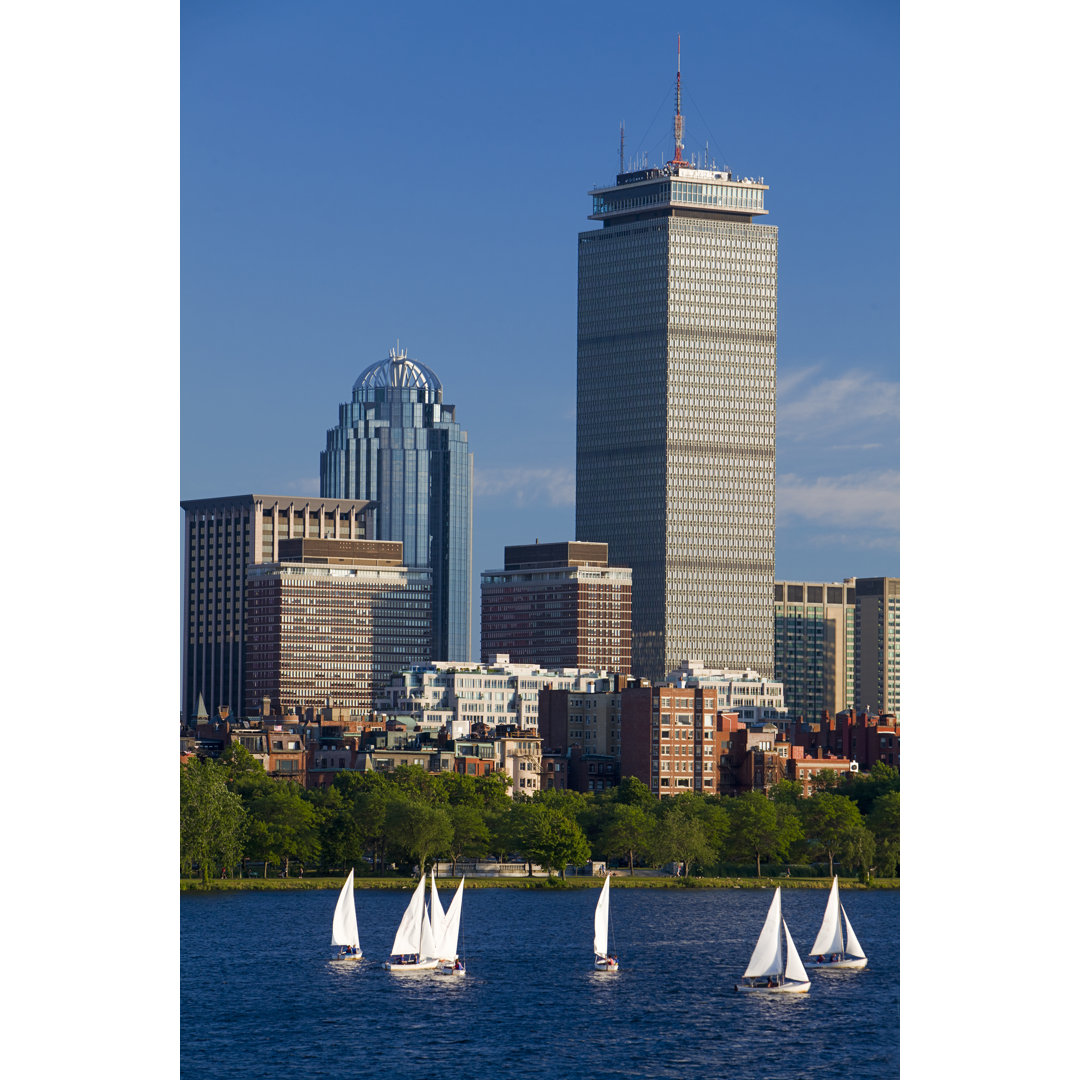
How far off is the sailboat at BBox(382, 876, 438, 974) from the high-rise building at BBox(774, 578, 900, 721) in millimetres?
87657

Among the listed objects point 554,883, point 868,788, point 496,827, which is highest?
point 868,788

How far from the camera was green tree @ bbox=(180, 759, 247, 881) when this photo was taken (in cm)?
4619

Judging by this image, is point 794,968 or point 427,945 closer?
point 794,968

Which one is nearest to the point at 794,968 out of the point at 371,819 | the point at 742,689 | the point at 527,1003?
the point at 527,1003

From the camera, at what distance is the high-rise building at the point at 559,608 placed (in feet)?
364

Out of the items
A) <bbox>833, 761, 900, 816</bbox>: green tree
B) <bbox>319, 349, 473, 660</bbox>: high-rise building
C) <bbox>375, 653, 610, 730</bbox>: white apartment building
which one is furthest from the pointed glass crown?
<bbox>833, 761, 900, 816</bbox>: green tree

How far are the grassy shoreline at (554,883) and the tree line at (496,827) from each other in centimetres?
59

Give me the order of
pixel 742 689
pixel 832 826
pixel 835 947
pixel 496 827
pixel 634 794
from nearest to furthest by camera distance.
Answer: pixel 835 947 → pixel 832 826 → pixel 496 827 → pixel 634 794 → pixel 742 689

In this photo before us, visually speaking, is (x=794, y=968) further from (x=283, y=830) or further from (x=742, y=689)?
(x=742, y=689)

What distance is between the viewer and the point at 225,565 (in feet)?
408

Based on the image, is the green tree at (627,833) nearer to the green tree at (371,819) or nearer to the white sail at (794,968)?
the green tree at (371,819)

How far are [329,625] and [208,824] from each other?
71.9 metres
